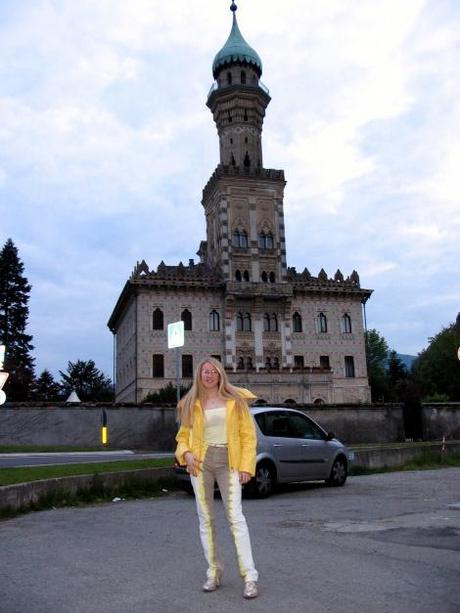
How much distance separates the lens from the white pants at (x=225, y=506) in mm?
5129

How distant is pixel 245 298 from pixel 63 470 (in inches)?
1845

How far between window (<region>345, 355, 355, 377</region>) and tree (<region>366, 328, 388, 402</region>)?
43.0 ft

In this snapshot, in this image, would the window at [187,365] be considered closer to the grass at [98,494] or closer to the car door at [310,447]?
the grass at [98,494]

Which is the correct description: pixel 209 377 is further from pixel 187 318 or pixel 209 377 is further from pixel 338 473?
pixel 187 318

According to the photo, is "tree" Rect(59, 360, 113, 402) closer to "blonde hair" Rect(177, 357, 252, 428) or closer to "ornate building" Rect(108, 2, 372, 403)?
A: "ornate building" Rect(108, 2, 372, 403)

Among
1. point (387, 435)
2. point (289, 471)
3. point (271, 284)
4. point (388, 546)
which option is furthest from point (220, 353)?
point (388, 546)

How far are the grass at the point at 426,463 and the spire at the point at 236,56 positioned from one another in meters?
53.9

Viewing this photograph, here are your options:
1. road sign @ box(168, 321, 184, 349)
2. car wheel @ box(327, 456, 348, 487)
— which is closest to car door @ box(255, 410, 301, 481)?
car wheel @ box(327, 456, 348, 487)

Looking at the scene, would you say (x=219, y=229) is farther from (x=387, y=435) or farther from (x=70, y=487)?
(x=70, y=487)

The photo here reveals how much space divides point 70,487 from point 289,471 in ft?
13.5

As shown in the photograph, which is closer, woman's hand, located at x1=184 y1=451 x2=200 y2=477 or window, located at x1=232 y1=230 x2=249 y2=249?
woman's hand, located at x1=184 y1=451 x2=200 y2=477

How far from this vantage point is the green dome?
65625 mm

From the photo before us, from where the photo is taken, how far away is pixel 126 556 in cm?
673

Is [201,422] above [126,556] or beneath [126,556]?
above
